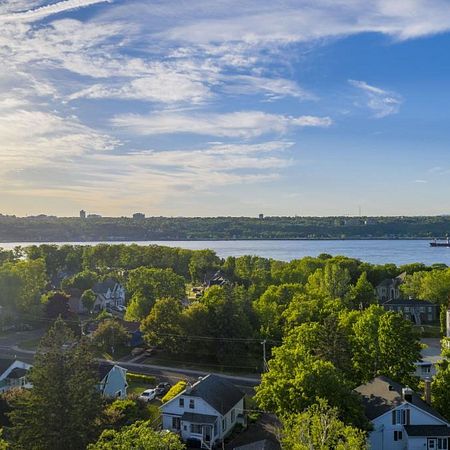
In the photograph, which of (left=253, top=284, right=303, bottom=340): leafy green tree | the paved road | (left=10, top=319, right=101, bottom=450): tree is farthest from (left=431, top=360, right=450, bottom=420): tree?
(left=253, top=284, right=303, bottom=340): leafy green tree

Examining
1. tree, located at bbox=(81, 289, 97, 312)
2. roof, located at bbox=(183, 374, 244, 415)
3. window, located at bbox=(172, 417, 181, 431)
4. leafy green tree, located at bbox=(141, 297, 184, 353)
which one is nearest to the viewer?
roof, located at bbox=(183, 374, 244, 415)

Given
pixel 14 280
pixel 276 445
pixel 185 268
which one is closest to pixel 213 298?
pixel 276 445

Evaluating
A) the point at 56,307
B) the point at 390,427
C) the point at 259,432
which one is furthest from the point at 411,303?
the point at 390,427

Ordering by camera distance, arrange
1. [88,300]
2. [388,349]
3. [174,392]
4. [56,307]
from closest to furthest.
A: 1. [388,349]
2. [174,392]
3. [56,307]
4. [88,300]

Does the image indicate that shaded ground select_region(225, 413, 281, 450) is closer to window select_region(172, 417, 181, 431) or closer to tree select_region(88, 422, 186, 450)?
window select_region(172, 417, 181, 431)

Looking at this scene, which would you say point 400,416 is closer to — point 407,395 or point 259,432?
point 407,395
